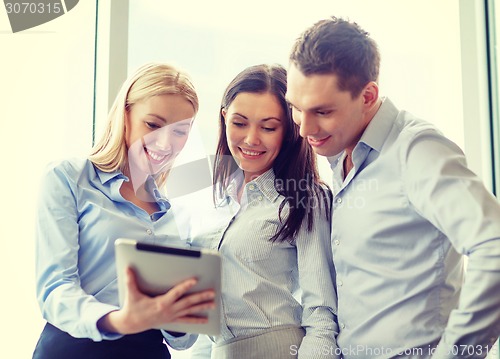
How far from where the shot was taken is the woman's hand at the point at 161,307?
112 centimetres

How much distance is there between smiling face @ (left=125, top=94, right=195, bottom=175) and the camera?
4.73ft

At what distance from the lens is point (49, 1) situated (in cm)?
186

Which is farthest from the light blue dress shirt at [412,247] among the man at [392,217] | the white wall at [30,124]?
→ the white wall at [30,124]

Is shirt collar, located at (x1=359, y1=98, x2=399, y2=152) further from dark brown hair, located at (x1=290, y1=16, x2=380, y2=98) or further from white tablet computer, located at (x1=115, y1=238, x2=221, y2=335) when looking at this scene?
white tablet computer, located at (x1=115, y1=238, x2=221, y2=335)

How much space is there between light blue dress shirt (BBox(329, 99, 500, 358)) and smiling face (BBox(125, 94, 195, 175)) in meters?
0.42

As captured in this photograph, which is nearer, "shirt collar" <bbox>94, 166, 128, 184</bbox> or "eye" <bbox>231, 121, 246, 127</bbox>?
"shirt collar" <bbox>94, 166, 128, 184</bbox>

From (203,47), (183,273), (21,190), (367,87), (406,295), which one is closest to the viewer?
(183,273)

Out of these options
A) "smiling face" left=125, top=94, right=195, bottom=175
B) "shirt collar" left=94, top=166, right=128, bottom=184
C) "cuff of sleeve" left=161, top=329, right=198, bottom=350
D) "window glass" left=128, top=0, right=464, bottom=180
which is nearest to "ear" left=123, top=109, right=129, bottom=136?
"smiling face" left=125, top=94, right=195, bottom=175

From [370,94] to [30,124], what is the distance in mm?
1011

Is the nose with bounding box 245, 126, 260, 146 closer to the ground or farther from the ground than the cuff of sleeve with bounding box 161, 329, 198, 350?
farther from the ground

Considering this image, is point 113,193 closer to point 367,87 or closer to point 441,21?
point 367,87

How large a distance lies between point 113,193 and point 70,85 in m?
0.60

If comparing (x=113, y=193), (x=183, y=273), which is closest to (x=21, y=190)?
(x=113, y=193)

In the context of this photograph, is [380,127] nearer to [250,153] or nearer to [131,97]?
[250,153]
